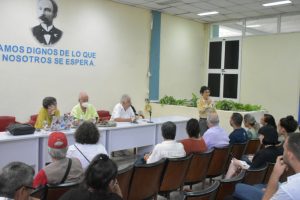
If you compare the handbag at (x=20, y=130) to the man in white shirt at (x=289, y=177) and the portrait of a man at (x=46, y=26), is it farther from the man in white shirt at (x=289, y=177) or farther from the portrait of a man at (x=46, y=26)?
the man in white shirt at (x=289, y=177)

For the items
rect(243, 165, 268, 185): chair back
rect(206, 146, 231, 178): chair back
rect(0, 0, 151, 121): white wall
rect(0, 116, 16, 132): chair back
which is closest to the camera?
rect(243, 165, 268, 185): chair back

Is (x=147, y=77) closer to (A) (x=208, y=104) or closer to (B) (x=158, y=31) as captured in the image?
(B) (x=158, y=31)

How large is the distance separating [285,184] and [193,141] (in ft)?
6.55

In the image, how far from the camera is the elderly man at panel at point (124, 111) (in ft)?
19.4

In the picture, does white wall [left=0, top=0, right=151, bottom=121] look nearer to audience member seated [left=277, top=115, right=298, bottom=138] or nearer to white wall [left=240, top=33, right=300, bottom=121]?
white wall [left=240, top=33, right=300, bottom=121]

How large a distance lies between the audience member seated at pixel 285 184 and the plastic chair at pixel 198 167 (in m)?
1.29

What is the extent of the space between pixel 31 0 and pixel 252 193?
5397 millimetres

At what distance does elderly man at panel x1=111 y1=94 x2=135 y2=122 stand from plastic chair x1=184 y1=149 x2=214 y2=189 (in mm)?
2281

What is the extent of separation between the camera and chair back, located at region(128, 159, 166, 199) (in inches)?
113

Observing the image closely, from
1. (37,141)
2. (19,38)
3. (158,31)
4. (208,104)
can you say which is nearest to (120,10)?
(158,31)

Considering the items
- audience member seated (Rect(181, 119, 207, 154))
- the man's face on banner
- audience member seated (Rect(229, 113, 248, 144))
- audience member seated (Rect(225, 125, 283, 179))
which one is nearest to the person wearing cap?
audience member seated (Rect(181, 119, 207, 154))

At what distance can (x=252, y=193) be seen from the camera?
2264 mm

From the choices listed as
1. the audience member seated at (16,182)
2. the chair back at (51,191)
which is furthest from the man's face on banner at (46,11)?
the audience member seated at (16,182)

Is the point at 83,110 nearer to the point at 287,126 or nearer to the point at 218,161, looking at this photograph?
the point at 218,161
